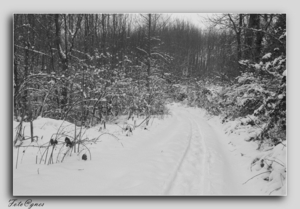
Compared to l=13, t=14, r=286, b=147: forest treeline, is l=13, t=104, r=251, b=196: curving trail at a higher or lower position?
lower

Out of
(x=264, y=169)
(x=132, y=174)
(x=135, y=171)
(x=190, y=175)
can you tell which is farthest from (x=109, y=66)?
(x=264, y=169)

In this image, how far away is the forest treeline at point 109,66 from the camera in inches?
188

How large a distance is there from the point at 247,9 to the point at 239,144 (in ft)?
13.0

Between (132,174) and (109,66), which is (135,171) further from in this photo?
(109,66)

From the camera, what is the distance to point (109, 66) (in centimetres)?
956

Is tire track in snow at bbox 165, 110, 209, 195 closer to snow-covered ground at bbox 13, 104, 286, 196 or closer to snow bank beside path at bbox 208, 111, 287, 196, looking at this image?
snow-covered ground at bbox 13, 104, 286, 196

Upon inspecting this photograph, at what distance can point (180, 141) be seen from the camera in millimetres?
6637

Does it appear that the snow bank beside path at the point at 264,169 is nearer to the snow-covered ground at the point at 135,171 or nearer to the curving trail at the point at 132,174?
the snow-covered ground at the point at 135,171

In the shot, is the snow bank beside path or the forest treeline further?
the forest treeline

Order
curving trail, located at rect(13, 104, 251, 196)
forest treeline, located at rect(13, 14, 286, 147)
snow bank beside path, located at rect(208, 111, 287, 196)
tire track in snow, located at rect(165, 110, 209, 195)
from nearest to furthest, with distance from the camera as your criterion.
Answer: curving trail, located at rect(13, 104, 251, 196) → tire track in snow, located at rect(165, 110, 209, 195) → snow bank beside path, located at rect(208, 111, 287, 196) → forest treeline, located at rect(13, 14, 286, 147)

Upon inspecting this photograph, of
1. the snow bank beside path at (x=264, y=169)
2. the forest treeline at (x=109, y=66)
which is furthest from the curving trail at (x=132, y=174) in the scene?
the forest treeline at (x=109, y=66)

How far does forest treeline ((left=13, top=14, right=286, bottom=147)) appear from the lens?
4.77 m

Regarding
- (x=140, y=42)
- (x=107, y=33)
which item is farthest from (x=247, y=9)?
(x=140, y=42)

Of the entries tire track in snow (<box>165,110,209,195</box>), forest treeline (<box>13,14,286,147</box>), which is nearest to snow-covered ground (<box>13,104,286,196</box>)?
tire track in snow (<box>165,110,209,195</box>)
